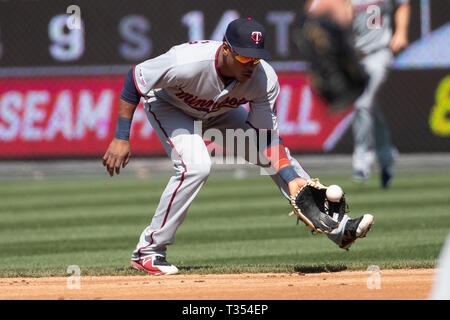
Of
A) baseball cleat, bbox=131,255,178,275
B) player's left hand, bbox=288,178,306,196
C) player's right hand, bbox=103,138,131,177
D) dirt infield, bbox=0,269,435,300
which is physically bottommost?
dirt infield, bbox=0,269,435,300

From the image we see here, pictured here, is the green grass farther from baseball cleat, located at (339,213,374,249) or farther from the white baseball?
the white baseball

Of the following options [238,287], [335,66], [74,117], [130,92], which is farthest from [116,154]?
[74,117]

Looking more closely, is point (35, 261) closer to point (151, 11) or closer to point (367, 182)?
point (367, 182)

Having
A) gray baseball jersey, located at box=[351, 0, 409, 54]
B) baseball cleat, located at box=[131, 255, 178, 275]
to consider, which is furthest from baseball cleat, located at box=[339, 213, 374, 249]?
gray baseball jersey, located at box=[351, 0, 409, 54]

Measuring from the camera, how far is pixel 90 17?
14.2 meters

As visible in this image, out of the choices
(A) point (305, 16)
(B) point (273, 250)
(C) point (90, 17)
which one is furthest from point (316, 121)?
(A) point (305, 16)

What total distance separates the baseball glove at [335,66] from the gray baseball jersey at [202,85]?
2455 millimetres

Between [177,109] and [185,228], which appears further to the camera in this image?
[185,228]

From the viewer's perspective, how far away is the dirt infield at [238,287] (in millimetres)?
5074

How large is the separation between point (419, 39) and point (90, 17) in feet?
16.4

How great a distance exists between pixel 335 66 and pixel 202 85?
2.56 m

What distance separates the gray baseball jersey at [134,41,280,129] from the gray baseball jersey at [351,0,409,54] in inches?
190

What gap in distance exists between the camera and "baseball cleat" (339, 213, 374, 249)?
5723 mm

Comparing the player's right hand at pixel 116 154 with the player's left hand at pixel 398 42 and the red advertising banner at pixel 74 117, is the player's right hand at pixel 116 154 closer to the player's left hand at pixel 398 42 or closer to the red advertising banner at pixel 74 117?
the player's left hand at pixel 398 42
